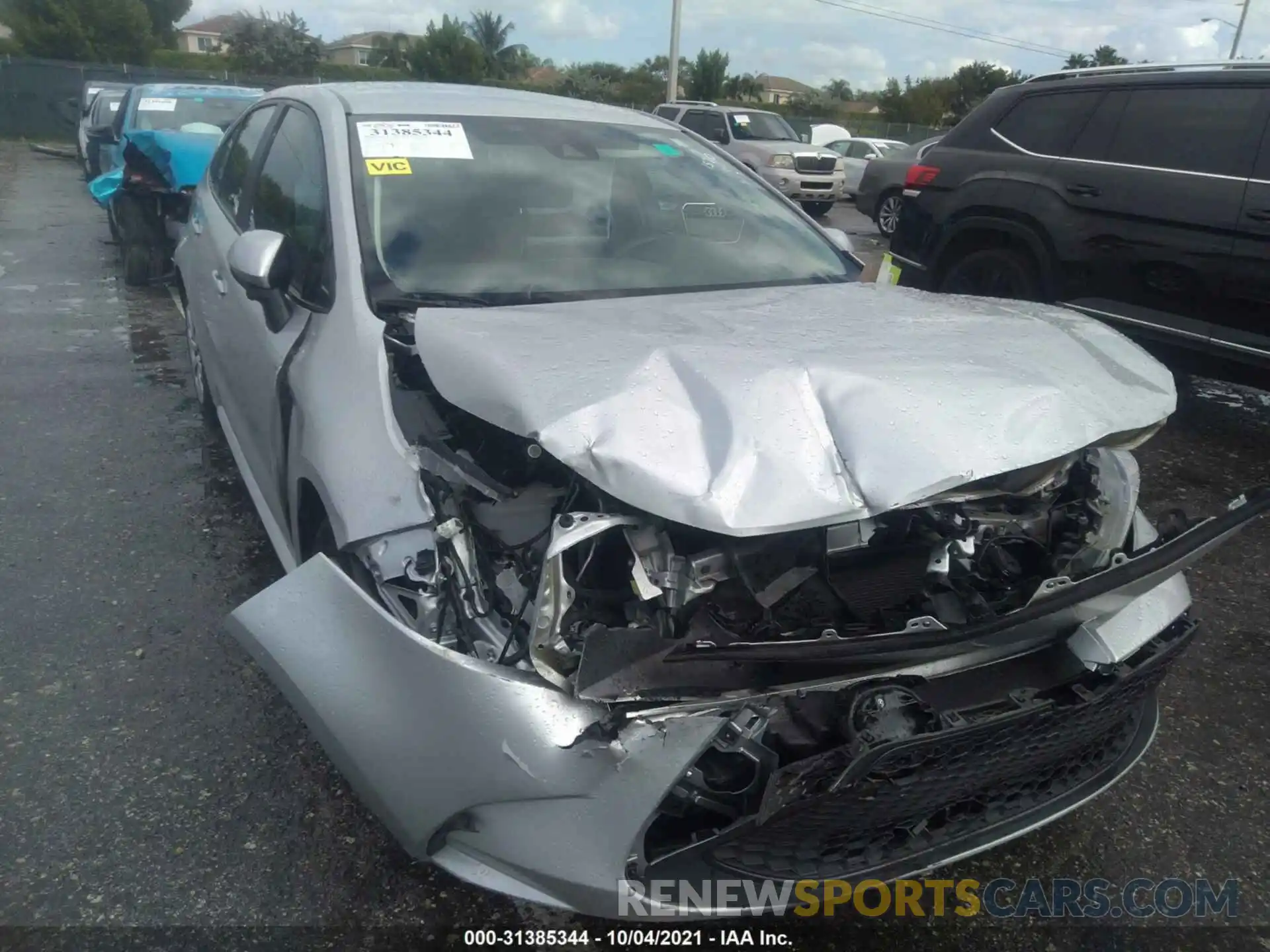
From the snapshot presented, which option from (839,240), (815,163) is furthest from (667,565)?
(815,163)

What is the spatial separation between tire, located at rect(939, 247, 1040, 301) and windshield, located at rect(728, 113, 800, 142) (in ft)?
40.2

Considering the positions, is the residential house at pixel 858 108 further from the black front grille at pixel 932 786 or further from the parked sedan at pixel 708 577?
the black front grille at pixel 932 786

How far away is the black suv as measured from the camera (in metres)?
4.71

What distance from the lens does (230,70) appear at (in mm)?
38875

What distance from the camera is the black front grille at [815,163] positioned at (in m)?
16.5

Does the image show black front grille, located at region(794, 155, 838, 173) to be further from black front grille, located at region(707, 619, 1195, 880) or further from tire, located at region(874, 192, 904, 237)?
black front grille, located at region(707, 619, 1195, 880)

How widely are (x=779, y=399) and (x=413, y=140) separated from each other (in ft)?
5.51

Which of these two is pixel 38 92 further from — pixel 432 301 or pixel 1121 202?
pixel 432 301

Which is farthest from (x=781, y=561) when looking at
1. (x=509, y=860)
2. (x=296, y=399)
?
(x=296, y=399)

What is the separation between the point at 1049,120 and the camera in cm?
557

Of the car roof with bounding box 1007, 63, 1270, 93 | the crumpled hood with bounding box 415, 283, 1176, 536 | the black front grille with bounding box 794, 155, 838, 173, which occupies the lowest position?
the black front grille with bounding box 794, 155, 838, 173

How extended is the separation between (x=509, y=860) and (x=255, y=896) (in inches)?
30.0

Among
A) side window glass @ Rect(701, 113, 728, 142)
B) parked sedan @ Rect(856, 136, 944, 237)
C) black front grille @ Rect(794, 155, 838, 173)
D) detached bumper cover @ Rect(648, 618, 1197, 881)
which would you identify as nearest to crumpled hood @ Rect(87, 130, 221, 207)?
detached bumper cover @ Rect(648, 618, 1197, 881)

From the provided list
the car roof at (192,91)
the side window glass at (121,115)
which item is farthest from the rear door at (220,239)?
the side window glass at (121,115)
